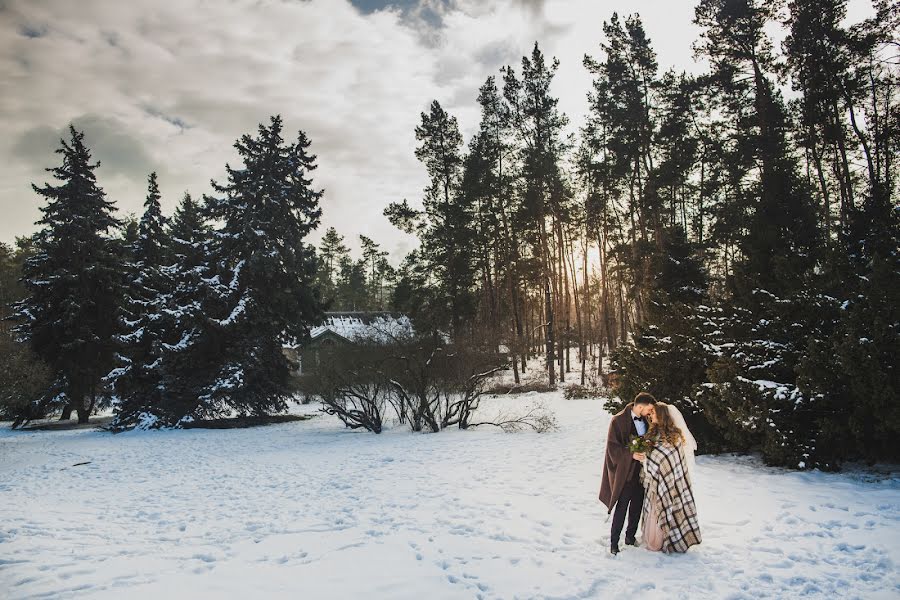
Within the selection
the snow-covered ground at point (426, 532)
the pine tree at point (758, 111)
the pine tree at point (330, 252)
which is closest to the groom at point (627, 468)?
the snow-covered ground at point (426, 532)

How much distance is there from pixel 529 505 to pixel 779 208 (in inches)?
369

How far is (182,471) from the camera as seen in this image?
40.1 feet

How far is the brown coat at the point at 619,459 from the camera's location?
5586 mm

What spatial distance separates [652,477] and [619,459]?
377 millimetres

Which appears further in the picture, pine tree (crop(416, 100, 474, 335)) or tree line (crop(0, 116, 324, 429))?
pine tree (crop(416, 100, 474, 335))

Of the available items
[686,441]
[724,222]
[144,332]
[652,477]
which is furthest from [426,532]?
[144,332]

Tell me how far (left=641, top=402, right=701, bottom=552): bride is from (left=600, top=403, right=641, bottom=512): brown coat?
0.18 m

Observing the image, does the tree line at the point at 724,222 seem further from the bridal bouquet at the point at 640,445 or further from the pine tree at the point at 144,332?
the pine tree at the point at 144,332

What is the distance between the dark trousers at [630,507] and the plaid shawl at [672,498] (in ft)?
0.52

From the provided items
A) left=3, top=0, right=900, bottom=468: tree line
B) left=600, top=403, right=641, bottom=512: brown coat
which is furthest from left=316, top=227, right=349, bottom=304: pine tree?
left=600, top=403, right=641, bottom=512: brown coat

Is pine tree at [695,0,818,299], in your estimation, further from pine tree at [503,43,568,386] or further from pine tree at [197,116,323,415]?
pine tree at [197,116,323,415]

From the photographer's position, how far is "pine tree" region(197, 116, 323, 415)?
2184 centimetres

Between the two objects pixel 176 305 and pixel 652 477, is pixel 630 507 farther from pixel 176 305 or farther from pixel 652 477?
pixel 176 305

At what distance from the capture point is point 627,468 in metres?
5.57
